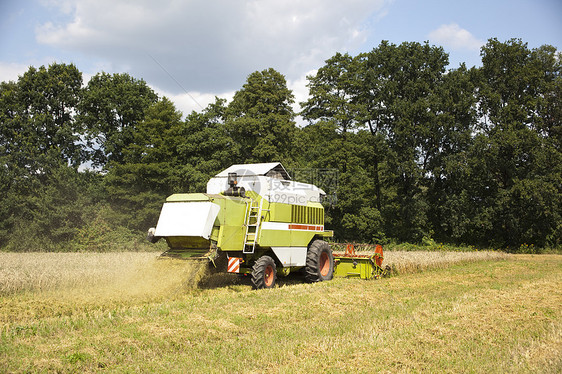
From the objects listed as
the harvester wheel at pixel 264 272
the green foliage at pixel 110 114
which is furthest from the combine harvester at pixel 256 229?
the green foliage at pixel 110 114

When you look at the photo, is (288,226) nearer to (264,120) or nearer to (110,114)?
(264,120)

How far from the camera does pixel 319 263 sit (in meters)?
14.1

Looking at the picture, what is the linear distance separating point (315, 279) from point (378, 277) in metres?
2.55

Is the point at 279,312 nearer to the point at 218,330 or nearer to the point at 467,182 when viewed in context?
the point at 218,330

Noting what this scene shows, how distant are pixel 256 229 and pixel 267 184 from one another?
1.47 meters

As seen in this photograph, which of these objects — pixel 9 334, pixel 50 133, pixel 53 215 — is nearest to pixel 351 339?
pixel 9 334

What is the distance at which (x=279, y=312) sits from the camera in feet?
28.0

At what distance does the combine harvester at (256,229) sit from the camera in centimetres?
1091

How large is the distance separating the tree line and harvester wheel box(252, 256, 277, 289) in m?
19.3

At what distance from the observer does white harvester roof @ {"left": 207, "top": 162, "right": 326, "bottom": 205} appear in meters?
12.5

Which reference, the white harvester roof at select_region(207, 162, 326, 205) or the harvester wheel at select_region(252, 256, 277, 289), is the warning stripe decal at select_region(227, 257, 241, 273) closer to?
the harvester wheel at select_region(252, 256, 277, 289)

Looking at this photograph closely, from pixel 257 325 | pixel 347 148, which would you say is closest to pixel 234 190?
pixel 257 325

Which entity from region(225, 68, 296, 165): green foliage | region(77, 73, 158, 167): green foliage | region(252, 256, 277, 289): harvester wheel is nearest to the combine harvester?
region(252, 256, 277, 289): harvester wheel

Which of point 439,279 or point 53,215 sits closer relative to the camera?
point 439,279
